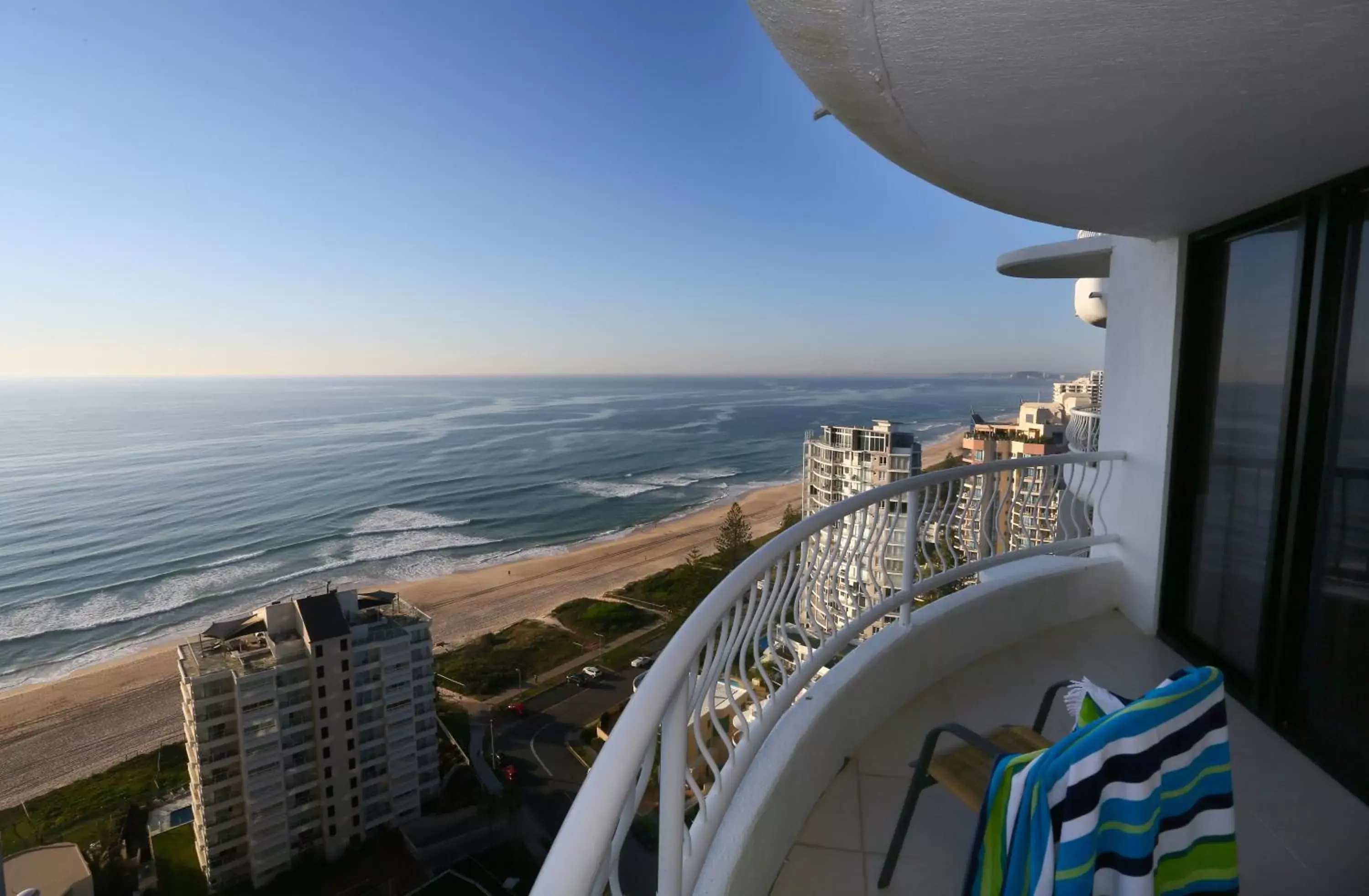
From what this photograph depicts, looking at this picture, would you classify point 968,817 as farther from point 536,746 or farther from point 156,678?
point 156,678

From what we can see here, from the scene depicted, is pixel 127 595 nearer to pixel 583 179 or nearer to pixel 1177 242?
pixel 1177 242

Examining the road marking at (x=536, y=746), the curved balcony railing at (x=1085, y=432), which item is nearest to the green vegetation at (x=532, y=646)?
the road marking at (x=536, y=746)

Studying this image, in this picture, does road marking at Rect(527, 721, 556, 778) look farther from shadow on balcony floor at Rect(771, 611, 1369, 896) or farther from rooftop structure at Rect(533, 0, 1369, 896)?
shadow on balcony floor at Rect(771, 611, 1369, 896)

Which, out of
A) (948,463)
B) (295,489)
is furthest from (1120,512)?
(295,489)

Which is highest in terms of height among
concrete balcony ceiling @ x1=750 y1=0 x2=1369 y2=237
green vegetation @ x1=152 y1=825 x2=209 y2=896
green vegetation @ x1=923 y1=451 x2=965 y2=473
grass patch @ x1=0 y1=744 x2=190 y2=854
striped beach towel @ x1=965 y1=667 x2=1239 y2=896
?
concrete balcony ceiling @ x1=750 y1=0 x2=1369 y2=237

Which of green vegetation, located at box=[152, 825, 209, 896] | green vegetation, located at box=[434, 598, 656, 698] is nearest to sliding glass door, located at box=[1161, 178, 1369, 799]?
green vegetation, located at box=[434, 598, 656, 698]

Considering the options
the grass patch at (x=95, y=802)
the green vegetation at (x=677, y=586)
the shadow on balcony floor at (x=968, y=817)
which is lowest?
the grass patch at (x=95, y=802)

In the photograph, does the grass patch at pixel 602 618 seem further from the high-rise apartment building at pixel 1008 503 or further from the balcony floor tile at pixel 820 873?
the balcony floor tile at pixel 820 873

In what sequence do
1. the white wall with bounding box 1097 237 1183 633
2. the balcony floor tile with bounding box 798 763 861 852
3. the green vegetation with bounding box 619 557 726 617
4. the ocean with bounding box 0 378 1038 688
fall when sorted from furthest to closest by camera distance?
1. the ocean with bounding box 0 378 1038 688
2. the green vegetation with bounding box 619 557 726 617
3. the white wall with bounding box 1097 237 1183 633
4. the balcony floor tile with bounding box 798 763 861 852
